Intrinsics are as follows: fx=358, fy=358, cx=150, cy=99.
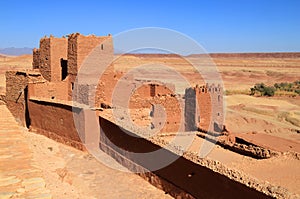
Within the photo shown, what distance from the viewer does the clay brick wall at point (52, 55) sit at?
1619 centimetres

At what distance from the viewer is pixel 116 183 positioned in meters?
9.63

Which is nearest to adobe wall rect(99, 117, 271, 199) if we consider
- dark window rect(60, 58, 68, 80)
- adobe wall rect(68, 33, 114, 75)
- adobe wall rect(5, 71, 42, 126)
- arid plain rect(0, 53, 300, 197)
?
arid plain rect(0, 53, 300, 197)

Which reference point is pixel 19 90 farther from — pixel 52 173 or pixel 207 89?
pixel 207 89

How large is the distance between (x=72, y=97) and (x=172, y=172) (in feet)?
26.2

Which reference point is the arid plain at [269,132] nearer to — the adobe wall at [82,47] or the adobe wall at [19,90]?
the adobe wall at [19,90]

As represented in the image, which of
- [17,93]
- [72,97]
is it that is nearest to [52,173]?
[17,93]

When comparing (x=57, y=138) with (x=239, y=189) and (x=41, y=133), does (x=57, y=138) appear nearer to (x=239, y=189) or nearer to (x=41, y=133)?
(x=41, y=133)

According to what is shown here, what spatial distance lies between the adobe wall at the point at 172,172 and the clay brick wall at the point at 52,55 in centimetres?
567

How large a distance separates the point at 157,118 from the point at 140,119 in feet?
2.74

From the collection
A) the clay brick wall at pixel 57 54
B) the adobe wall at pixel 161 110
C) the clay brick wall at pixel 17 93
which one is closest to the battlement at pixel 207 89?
the adobe wall at pixel 161 110

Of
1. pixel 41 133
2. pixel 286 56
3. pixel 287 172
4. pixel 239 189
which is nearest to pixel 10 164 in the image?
pixel 239 189

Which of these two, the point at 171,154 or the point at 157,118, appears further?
the point at 157,118

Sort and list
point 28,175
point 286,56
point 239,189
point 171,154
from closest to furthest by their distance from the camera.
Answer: point 28,175, point 239,189, point 171,154, point 286,56

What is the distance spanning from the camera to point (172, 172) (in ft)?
28.9
